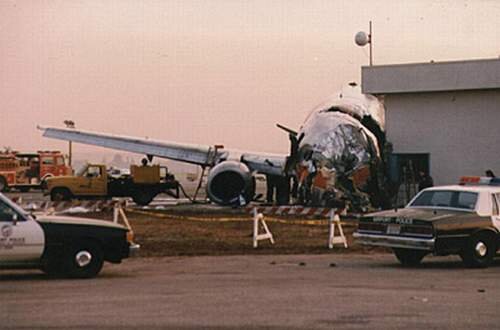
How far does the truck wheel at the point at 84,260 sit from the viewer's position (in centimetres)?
1833

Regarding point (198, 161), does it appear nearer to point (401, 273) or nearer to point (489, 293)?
point (401, 273)

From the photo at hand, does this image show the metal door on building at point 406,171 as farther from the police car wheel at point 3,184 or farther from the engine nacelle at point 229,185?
the police car wheel at point 3,184

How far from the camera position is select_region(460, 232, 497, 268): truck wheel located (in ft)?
67.9

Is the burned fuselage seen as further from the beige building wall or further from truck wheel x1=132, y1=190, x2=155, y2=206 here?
truck wheel x1=132, y1=190, x2=155, y2=206

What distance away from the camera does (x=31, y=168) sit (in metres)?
76.6

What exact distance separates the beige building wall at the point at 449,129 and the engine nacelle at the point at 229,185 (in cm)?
574

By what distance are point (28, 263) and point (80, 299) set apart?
2.95 metres

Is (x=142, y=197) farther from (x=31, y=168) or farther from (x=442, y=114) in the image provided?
(x=31, y=168)

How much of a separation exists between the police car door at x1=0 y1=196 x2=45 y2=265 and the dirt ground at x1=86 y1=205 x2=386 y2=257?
228 inches

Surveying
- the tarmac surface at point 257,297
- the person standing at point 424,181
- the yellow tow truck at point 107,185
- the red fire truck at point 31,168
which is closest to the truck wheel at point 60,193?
the yellow tow truck at point 107,185

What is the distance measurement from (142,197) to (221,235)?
72.9 feet

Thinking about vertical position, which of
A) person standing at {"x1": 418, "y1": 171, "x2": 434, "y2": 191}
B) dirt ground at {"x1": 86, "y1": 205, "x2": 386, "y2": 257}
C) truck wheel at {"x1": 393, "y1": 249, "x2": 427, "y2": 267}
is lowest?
truck wheel at {"x1": 393, "y1": 249, "x2": 427, "y2": 267}

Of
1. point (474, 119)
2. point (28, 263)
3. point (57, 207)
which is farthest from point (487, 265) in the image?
point (474, 119)

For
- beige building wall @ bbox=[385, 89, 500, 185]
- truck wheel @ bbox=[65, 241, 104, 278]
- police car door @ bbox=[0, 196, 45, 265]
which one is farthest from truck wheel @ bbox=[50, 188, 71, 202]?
police car door @ bbox=[0, 196, 45, 265]
